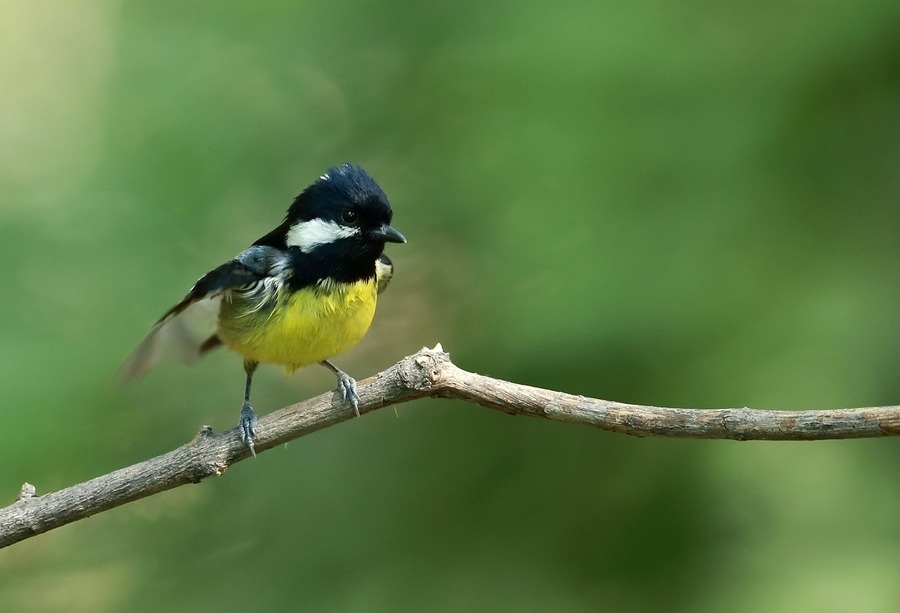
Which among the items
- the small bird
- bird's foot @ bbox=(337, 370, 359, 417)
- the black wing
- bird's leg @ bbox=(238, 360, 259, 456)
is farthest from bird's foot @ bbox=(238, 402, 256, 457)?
the black wing

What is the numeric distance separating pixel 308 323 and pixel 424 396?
63cm

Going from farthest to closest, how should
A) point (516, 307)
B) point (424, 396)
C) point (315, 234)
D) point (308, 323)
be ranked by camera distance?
point (516, 307), point (315, 234), point (308, 323), point (424, 396)

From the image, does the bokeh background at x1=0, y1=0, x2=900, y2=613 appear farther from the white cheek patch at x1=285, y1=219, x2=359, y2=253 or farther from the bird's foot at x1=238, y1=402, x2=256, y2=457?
the bird's foot at x1=238, y1=402, x2=256, y2=457

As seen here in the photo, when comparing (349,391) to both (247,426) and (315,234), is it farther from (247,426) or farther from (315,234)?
(315,234)

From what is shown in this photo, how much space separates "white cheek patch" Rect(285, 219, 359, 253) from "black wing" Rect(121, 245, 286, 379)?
0.07m

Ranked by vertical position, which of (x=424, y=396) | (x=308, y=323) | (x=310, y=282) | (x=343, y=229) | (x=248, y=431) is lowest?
(x=424, y=396)

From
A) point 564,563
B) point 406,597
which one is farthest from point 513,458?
point 406,597

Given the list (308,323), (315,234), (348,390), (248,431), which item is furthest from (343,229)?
(248,431)

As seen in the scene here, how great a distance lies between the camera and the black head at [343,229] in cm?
273

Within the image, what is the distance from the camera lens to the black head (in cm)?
273

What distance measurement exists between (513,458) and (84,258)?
66.7 inches

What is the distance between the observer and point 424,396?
215 cm

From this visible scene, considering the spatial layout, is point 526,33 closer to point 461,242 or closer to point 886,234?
point 461,242

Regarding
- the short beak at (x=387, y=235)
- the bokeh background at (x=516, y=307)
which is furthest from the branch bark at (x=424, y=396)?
the bokeh background at (x=516, y=307)
